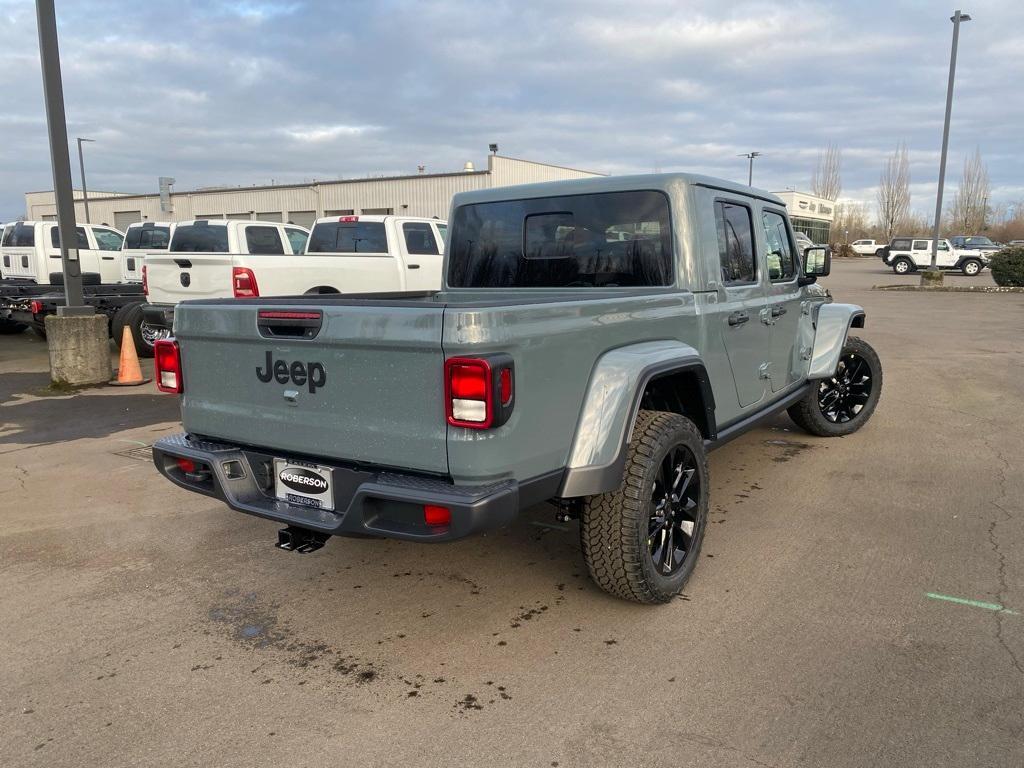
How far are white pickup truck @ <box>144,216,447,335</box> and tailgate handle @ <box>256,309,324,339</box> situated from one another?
20.6ft

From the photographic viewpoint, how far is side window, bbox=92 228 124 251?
15.8 m

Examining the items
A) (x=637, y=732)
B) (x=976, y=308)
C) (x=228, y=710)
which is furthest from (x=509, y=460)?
(x=976, y=308)

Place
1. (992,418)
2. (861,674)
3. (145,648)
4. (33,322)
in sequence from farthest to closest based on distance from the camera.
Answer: (33,322) < (992,418) < (145,648) < (861,674)

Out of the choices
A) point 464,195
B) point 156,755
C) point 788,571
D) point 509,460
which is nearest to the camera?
point 156,755

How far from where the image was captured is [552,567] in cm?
386

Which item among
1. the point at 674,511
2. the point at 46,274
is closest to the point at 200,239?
the point at 46,274

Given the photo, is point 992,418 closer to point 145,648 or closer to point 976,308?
point 145,648

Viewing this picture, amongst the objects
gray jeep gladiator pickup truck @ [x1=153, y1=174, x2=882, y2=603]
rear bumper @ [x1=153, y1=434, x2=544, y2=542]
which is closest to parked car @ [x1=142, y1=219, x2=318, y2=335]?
gray jeep gladiator pickup truck @ [x1=153, y1=174, x2=882, y2=603]

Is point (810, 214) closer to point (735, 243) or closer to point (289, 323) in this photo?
point (735, 243)

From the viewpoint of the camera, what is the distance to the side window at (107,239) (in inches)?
622

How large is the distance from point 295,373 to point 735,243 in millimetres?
2652

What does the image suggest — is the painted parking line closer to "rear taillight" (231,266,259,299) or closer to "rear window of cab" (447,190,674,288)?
"rear window of cab" (447,190,674,288)

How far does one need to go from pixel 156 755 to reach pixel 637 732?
Answer: 62.0 inches

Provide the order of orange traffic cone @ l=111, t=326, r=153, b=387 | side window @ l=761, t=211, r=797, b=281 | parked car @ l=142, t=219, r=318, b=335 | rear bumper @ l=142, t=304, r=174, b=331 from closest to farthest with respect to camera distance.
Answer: side window @ l=761, t=211, r=797, b=281
orange traffic cone @ l=111, t=326, r=153, b=387
parked car @ l=142, t=219, r=318, b=335
rear bumper @ l=142, t=304, r=174, b=331
